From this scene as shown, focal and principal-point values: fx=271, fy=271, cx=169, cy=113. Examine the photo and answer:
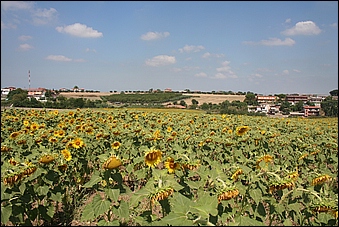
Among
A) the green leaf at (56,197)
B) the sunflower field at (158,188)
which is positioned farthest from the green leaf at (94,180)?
the green leaf at (56,197)

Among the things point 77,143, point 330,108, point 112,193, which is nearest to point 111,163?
point 112,193

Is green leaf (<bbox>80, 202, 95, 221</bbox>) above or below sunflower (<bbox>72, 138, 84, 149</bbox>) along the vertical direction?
below

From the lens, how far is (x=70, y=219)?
3.52 metres

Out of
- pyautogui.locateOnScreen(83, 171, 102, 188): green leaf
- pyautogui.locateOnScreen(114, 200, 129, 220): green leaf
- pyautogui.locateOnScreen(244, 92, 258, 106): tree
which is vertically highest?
pyautogui.locateOnScreen(244, 92, 258, 106): tree

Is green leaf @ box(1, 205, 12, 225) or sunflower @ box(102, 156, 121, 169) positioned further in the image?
green leaf @ box(1, 205, 12, 225)

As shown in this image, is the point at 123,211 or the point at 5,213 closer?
the point at 123,211

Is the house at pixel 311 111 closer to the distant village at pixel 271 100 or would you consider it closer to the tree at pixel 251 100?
the distant village at pixel 271 100

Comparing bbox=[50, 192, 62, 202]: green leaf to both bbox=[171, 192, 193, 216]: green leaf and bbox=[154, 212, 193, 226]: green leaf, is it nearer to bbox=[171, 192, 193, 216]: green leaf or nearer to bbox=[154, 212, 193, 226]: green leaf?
bbox=[171, 192, 193, 216]: green leaf

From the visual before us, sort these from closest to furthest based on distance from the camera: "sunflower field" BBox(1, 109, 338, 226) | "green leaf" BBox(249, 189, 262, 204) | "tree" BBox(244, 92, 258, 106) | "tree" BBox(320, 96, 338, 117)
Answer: "sunflower field" BBox(1, 109, 338, 226), "green leaf" BBox(249, 189, 262, 204), "tree" BBox(320, 96, 338, 117), "tree" BBox(244, 92, 258, 106)

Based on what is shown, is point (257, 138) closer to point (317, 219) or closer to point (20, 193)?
point (317, 219)

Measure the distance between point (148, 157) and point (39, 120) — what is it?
22.8 ft

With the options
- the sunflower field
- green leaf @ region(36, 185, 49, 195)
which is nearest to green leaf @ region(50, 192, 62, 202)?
the sunflower field

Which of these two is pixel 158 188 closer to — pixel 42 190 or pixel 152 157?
pixel 152 157

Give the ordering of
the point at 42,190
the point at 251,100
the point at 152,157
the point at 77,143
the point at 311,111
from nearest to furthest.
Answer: the point at 152,157, the point at 42,190, the point at 77,143, the point at 311,111, the point at 251,100
